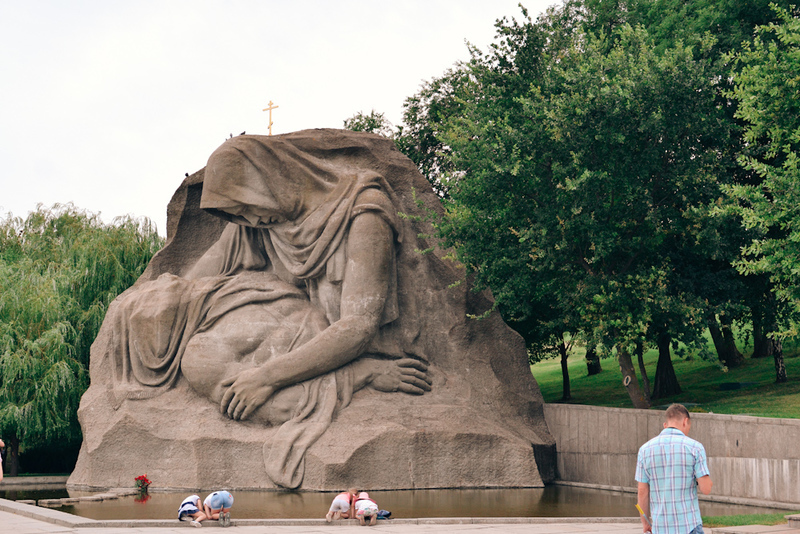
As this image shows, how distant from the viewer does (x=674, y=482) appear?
5977 mm

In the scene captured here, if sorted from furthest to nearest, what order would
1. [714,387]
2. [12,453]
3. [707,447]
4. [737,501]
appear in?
[714,387] → [12,453] → [707,447] → [737,501]

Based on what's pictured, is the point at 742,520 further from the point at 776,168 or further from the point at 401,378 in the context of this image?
the point at 401,378

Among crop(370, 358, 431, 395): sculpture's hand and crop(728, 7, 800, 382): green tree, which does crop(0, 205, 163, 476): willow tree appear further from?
crop(728, 7, 800, 382): green tree

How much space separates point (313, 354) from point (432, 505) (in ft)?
14.2

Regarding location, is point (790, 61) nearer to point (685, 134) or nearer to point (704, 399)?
point (685, 134)

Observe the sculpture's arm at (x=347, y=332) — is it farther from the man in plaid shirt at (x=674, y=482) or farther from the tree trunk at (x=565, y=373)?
the tree trunk at (x=565, y=373)

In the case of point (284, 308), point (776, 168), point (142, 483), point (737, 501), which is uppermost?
point (776, 168)

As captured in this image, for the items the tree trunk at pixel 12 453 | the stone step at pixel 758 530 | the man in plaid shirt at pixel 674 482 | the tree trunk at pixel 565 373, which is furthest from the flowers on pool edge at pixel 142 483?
the tree trunk at pixel 565 373

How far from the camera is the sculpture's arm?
1584 cm

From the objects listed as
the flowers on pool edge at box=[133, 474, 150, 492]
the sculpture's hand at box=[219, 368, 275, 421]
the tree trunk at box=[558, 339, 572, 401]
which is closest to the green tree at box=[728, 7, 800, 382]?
the sculpture's hand at box=[219, 368, 275, 421]

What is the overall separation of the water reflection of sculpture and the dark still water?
1.84 m

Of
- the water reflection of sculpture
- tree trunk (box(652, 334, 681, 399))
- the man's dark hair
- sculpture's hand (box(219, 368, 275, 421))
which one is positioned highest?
the water reflection of sculpture

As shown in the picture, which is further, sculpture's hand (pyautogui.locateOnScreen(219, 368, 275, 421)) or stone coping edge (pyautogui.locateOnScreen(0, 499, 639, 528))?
sculpture's hand (pyautogui.locateOnScreen(219, 368, 275, 421))

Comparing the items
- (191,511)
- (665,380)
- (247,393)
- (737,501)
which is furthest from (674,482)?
(665,380)
